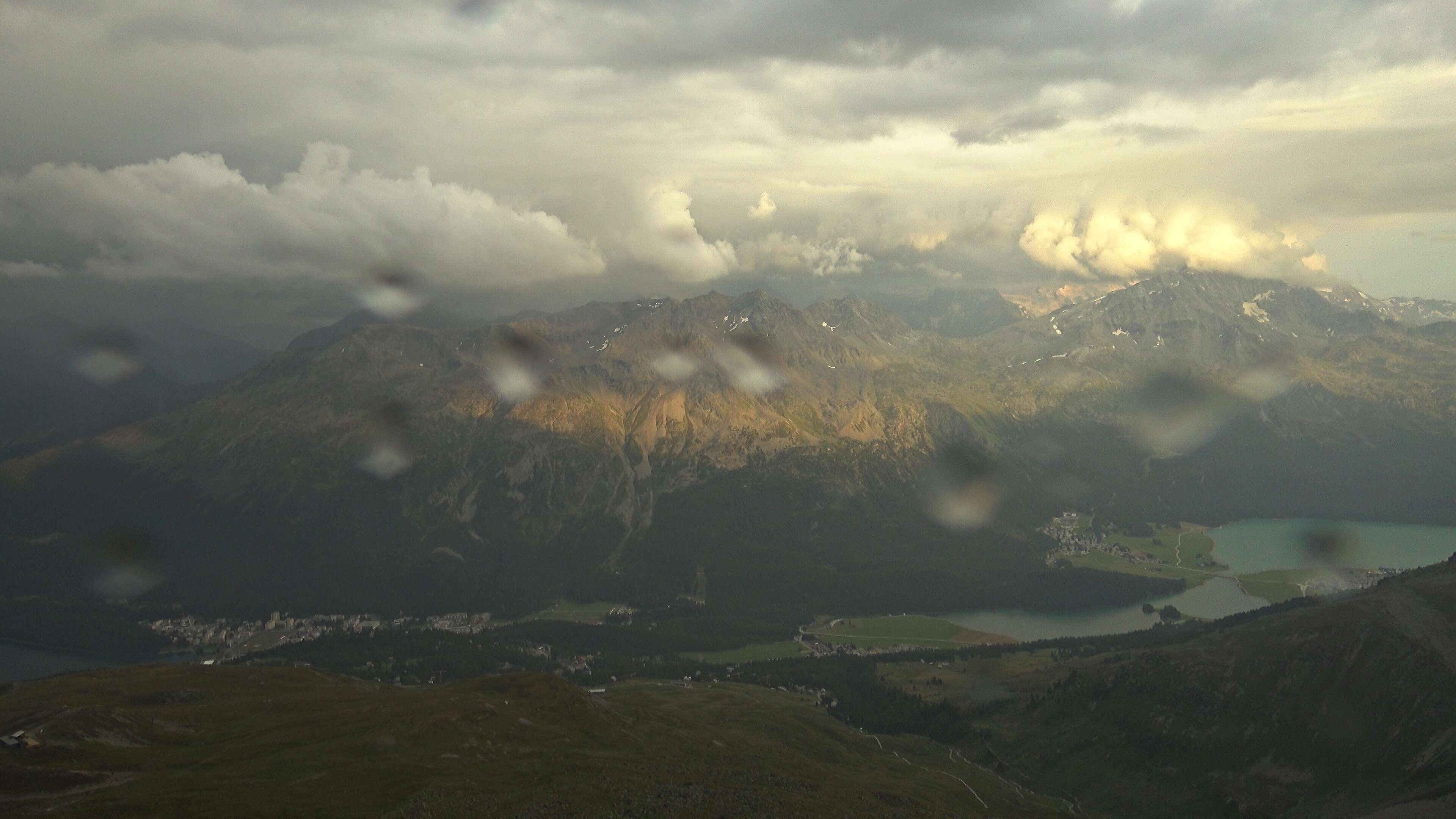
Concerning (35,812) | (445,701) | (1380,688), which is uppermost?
(35,812)

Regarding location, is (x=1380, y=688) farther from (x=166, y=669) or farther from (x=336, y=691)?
(x=166, y=669)

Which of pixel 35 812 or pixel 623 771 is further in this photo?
pixel 623 771

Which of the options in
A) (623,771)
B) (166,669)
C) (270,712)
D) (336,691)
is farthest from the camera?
(166,669)

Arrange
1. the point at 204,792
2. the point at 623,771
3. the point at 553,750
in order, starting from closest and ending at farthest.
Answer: the point at 204,792 < the point at 623,771 < the point at 553,750

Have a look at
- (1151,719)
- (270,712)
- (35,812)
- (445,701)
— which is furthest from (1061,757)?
(35,812)

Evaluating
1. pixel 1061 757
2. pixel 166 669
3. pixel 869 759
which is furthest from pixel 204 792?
pixel 1061 757

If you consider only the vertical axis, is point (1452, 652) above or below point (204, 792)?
below
